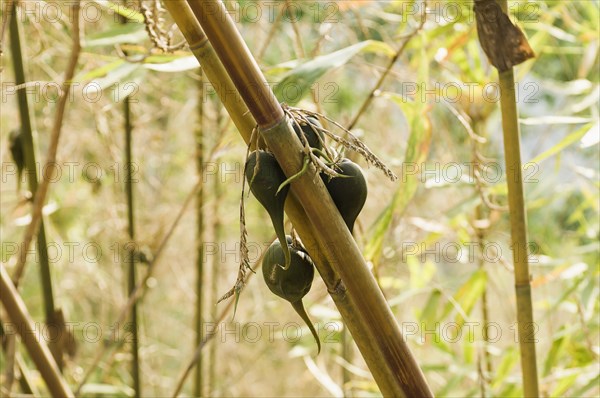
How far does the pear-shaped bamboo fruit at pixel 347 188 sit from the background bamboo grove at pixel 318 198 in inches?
0.6

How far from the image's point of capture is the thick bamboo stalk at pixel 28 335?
494 millimetres

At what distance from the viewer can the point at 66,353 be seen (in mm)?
799

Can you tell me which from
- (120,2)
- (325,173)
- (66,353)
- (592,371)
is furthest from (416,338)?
(325,173)

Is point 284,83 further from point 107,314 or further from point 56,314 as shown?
point 107,314

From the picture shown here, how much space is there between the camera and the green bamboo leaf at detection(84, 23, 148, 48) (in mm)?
610

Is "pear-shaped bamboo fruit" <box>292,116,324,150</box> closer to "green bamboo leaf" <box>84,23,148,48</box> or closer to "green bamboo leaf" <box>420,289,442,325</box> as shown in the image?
"green bamboo leaf" <box>84,23,148,48</box>

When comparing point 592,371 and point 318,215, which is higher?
point 318,215

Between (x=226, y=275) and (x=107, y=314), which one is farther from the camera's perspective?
(x=226, y=275)

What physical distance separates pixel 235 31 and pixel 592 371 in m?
0.51

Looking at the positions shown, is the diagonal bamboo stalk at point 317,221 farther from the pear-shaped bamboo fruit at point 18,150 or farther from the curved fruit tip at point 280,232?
the pear-shaped bamboo fruit at point 18,150

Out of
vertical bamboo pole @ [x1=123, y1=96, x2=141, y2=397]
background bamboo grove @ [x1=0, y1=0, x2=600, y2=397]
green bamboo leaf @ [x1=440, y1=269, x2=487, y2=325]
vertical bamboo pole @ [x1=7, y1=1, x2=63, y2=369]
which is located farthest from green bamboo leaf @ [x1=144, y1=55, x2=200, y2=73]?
green bamboo leaf @ [x1=440, y1=269, x2=487, y2=325]

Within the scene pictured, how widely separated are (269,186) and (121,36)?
359 mm

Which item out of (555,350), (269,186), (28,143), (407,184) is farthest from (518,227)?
(28,143)

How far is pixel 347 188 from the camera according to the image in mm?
340
